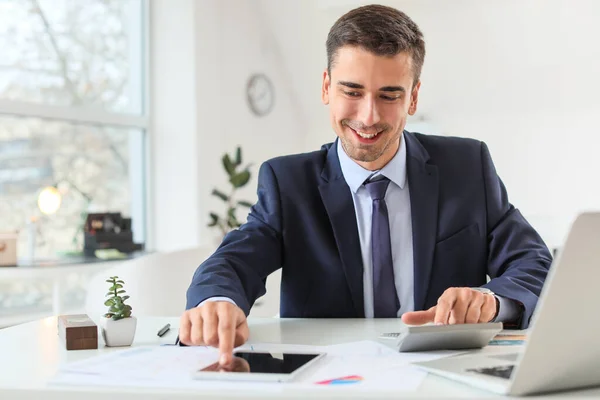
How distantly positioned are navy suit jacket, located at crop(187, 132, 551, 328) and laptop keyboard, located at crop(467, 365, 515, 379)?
775mm

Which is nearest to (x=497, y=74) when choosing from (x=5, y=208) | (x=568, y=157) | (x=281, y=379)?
(x=568, y=157)

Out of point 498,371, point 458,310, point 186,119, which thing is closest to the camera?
point 498,371

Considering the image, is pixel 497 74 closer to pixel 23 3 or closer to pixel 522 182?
pixel 522 182

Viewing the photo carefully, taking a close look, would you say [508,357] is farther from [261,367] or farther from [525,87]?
[525,87]

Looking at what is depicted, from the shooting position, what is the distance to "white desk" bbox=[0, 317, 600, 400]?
1.04 metres

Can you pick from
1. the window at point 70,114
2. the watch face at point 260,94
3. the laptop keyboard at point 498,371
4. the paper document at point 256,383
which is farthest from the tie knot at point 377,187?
the watch face at point 260,94

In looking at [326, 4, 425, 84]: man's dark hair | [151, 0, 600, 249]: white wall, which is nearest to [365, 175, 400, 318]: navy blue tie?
[326, 4, 425, 84]: man's dark hair

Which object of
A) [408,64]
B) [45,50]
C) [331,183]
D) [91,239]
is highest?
[45,50]

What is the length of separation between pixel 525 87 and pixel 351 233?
5.01 meters

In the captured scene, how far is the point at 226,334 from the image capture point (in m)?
1.28

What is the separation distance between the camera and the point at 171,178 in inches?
240

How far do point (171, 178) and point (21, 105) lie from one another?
1.48 meters

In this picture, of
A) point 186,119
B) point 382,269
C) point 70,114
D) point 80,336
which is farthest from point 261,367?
point 186,119

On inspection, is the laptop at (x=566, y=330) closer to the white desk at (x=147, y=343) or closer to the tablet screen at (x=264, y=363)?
the white desk at (x=147, y=343)
